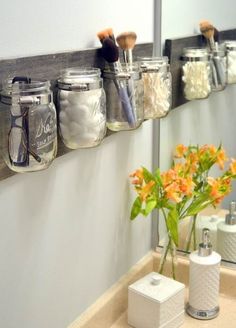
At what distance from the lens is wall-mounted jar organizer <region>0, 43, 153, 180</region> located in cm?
75

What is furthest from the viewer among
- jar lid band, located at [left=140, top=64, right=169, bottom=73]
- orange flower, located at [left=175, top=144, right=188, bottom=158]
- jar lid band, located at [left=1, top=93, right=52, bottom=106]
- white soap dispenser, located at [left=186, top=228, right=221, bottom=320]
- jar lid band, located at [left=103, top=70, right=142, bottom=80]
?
orange flower, located at [left=175, top=144, right=188, bottom=158]

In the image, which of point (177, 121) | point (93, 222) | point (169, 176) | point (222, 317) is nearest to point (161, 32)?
point (177, 121)

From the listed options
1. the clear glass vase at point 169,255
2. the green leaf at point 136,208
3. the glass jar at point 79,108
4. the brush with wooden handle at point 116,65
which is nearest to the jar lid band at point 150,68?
the brush with wooden handle at point 116,65

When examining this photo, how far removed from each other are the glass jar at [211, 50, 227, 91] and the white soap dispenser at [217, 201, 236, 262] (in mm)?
319

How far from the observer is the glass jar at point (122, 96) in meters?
0.94

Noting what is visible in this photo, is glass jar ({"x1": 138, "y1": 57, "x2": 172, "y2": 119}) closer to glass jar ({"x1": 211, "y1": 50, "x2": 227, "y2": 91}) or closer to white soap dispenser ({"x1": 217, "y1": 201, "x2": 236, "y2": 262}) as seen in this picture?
glass jar ({"x1": 211, "y1": 50, "x2": 227, "y2": 91})

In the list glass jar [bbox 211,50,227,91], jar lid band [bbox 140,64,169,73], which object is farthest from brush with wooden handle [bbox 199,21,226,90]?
jar lid band [bbox 140,64,169,73]

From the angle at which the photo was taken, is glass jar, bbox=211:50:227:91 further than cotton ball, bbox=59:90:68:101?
Yes

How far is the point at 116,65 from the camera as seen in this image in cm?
95

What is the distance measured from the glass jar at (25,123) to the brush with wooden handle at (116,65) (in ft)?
0.63

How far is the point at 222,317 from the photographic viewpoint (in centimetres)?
119

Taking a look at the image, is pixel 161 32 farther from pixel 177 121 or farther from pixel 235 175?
pixel 235 175

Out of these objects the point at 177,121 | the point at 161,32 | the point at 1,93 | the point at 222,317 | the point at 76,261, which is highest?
the point at 161,32

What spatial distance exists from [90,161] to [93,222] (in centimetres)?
13
